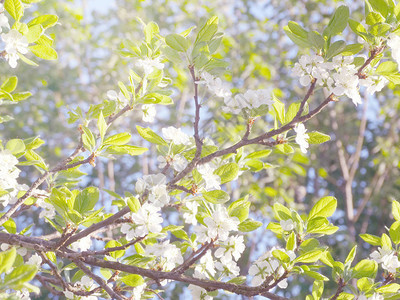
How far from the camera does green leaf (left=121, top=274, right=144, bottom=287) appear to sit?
109cm

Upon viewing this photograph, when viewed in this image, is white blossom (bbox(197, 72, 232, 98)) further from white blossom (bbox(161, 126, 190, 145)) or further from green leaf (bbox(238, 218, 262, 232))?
green leaf (bbox(238, 218, 262, 232))

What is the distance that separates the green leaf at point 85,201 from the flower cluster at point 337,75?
0.50m

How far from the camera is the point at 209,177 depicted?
3.47 ft

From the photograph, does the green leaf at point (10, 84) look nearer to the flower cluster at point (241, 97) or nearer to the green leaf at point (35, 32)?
the green leaf at point (35, 32)

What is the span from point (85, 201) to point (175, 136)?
0.25 m

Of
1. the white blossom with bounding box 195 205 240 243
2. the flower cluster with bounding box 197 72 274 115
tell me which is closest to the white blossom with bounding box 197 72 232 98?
the flower cluster with bounding box 197 72 274 115

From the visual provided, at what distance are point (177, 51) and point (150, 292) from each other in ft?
1.93

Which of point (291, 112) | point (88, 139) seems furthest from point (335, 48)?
point (88, 139)

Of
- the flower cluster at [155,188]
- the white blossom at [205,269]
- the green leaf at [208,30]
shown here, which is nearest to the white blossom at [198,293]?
the white blossom at [205,269]

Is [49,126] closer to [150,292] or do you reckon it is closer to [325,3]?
[325,3]

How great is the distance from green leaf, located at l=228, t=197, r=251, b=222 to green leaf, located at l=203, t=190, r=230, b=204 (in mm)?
83

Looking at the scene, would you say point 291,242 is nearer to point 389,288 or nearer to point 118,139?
point 389,288

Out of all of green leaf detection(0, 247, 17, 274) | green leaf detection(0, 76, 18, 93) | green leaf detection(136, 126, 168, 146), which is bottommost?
green leaf detection(0, 247, 17, 274)

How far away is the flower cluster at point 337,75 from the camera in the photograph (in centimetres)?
99
